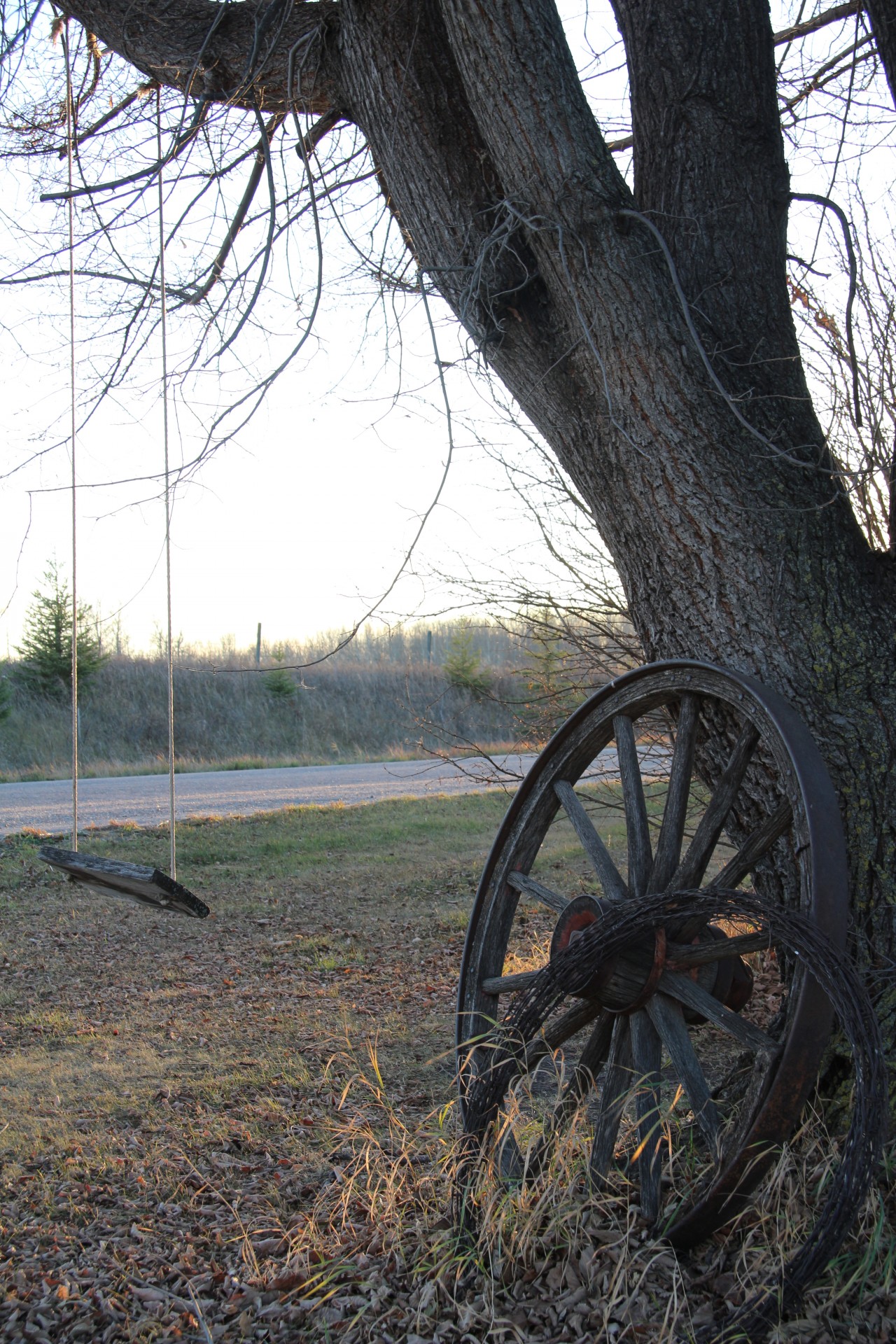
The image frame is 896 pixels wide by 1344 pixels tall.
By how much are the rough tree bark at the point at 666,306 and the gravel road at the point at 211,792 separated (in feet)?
21.5

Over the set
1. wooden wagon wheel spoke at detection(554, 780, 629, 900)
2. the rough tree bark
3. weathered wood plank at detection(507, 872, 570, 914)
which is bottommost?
weathered wood plank at detection(507, 872, 570, 914)

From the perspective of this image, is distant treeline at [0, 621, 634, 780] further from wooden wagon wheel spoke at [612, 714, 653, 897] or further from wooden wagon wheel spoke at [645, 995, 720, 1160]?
wooden wagon wheel spoke at [645, 995, 720, 1160]

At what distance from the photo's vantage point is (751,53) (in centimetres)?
357

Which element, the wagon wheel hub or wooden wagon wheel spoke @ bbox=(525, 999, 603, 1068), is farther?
wooden wagon wheel spoke @ bbox=(525, 999, 603, 1068)

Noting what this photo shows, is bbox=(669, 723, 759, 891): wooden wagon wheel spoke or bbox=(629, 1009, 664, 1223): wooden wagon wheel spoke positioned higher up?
bbox=(669, 723, 759, 891): wooden wagon wheel spoke

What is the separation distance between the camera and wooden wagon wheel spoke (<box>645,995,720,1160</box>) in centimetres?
257

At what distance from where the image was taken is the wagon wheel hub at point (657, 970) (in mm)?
2748

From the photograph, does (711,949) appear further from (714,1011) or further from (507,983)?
(507,983)

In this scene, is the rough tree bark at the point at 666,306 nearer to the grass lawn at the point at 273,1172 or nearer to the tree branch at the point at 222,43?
the tree branch at the point at 222,43

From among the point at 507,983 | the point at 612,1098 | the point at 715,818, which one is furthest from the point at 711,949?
the point at 507,983

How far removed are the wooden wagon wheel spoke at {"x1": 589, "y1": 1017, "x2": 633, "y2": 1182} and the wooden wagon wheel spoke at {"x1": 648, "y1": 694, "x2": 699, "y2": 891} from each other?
464 millimetres

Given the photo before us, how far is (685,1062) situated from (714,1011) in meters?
0.18

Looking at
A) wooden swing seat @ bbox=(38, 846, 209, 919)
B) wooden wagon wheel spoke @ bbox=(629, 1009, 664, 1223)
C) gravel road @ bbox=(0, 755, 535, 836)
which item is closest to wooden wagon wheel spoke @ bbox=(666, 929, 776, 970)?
wooden wagon wheel spoke @ bbox=(629, 1009, 664, 1223)

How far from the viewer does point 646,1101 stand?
318cm
